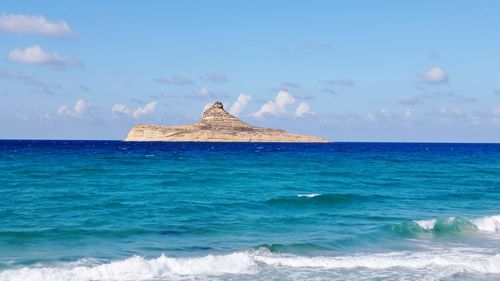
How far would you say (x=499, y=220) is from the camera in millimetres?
29359

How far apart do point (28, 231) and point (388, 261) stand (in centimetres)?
1442

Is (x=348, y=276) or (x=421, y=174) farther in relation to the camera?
(x=421, y=174)

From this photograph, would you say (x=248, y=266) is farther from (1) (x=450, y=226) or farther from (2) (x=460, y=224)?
(2) (x=460, y=224)

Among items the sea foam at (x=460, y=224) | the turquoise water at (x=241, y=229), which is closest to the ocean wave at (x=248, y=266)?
the turquoise water at (x=241, y=229)

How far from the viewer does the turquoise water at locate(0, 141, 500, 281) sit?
18.7 metres

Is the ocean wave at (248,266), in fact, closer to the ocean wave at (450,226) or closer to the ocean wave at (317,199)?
the ocean wave at (450,226)

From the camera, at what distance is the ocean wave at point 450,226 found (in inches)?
1065

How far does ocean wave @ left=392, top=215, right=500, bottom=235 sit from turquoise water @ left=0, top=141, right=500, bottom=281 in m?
0.06

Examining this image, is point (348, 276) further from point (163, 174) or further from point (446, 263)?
point (163, 174)

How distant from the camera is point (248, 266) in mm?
19062

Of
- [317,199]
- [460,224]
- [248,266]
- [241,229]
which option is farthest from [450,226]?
[248,266]

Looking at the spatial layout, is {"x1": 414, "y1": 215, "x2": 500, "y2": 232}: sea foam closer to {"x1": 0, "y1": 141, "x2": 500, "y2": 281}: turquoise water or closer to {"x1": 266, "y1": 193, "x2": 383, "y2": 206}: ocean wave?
{"x1": 0, "y1": 141, "x2": 500, "y2": 281}: turquoise water

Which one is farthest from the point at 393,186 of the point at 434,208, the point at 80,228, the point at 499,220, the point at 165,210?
the point at 80,228

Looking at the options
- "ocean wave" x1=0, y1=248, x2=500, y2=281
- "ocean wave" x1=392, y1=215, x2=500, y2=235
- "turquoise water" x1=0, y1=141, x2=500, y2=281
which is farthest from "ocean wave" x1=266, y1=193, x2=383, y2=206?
"ocean wave" x1=0, y1=248, x2=500, y2=281
